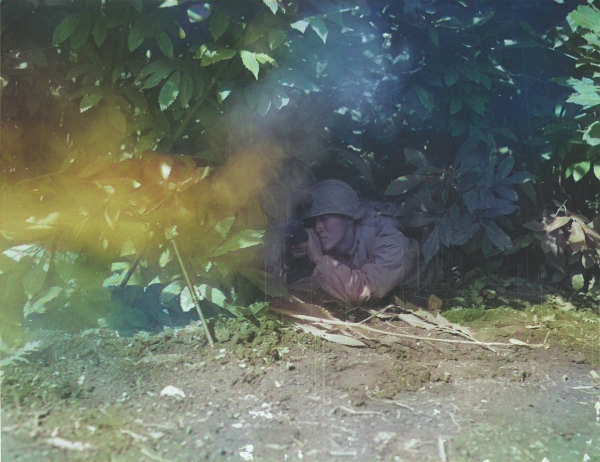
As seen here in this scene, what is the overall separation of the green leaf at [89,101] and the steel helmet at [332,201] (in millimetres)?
1445

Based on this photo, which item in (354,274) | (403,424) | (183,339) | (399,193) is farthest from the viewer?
(399,193)

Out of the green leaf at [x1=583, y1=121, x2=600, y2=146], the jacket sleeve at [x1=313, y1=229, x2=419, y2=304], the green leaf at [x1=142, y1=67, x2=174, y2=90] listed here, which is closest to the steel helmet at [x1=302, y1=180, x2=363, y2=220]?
the jacket sleeve at [x1=313, y1=229, x2=419, y2=304]

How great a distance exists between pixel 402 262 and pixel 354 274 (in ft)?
1.25

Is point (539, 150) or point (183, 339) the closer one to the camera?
point (183, 339)

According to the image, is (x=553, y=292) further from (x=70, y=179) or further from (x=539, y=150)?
(x=70, y=179)

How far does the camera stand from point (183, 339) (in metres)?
3.47

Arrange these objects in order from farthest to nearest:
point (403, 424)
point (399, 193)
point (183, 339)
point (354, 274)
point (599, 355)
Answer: point (399, 193)
point (354, 274)
point (599, 355)
point (183, 339)
point (403, 424)

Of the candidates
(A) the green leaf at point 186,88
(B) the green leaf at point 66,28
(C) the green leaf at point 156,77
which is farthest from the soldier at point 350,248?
(B) the green leaf at point 66,28

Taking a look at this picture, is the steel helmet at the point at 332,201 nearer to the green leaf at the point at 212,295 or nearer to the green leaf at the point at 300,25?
the green leaf at the point at 212,295

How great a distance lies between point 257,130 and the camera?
3818 mm

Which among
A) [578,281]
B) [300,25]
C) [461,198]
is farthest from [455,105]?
[300,25]

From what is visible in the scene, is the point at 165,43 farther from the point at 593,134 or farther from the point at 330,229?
the point at 593,134

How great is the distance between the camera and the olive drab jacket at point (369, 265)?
423cm

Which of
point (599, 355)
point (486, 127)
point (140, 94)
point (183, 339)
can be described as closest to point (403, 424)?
point (183, 339)
